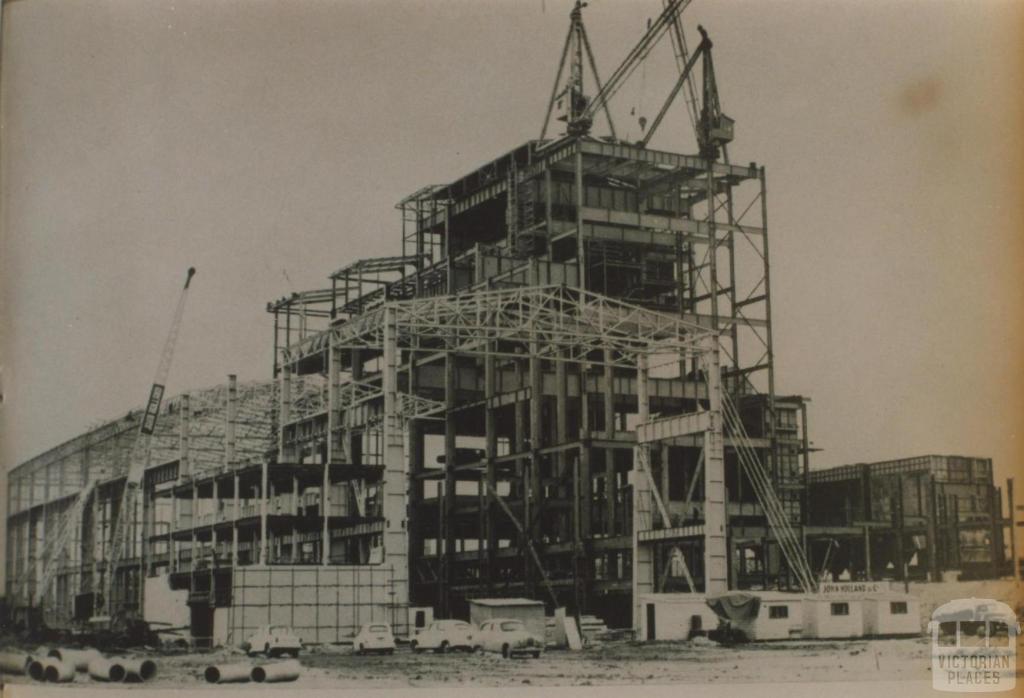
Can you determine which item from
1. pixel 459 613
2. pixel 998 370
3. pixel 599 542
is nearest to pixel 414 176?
pixel 998 370

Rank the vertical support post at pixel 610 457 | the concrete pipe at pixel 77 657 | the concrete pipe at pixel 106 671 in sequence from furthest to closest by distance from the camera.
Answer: the vertical support post at pixel 610 457, the concrete pipe at pixel 77 657, the concrete pipe at pixel 106 671

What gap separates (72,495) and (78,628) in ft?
28.9

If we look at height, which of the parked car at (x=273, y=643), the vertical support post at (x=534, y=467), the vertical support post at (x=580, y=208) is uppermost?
the vertical support post at (x=580, y=208)

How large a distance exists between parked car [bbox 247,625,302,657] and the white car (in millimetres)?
4524

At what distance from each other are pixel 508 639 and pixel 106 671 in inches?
498

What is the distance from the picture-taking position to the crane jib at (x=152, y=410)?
51.2 metres

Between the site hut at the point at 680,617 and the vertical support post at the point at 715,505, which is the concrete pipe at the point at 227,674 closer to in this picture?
the site hut at the point at 680,617

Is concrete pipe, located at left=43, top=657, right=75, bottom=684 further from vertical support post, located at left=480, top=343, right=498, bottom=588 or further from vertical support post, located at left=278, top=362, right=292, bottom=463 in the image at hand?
vertical support post, located at left=480, top=343, right=498, bottom=588

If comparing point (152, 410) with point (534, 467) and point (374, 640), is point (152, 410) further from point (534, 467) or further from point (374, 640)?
point (534, 467)

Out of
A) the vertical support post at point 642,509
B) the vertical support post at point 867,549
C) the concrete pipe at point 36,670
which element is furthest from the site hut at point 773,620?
the vertical support post at point 867,549

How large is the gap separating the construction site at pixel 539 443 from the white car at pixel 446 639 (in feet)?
21.0

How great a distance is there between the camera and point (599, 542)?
70188 millimetres

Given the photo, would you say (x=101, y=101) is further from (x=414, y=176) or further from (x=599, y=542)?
(x=599, y=542)

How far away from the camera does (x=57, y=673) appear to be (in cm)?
4241
